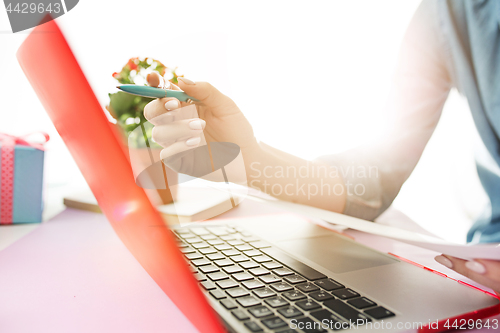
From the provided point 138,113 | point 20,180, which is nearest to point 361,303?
point 138,113

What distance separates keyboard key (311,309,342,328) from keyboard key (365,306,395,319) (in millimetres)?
25

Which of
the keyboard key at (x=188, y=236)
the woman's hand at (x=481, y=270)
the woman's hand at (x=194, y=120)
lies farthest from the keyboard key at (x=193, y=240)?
the woman's hand at (x=481, y=270)

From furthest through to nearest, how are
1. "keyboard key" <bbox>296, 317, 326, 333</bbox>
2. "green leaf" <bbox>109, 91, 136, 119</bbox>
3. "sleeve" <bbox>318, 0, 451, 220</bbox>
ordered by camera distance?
"sleeve" <bbox>318, 0, 451, 220</bbox>, "green leaf" <bbox>109, 91, 136, 119</bbox>, "keyboard key" <bbox>296, 317, 326, 333</bbox>

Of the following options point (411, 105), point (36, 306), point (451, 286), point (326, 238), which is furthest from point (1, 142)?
point (411, 105)

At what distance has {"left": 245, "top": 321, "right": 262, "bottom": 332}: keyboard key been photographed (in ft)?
0.57

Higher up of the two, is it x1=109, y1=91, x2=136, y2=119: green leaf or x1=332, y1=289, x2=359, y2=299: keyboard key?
x1=109, y1=91, x2=136, y2=119: green leaf

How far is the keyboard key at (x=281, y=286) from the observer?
225mm

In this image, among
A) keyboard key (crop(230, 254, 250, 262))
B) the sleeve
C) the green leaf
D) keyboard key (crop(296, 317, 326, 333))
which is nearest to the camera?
keyboard key (crop(296, 317, 326, 333))

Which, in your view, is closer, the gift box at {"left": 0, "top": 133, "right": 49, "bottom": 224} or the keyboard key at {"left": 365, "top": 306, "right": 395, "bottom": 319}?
the keyboard key at {"left": 365, "top": 306, "right": 395, "bottom": 319}

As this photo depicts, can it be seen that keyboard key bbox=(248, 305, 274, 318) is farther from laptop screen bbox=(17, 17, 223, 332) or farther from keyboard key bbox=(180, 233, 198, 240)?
keyboard key bbox=(180, 233, 198, 240)

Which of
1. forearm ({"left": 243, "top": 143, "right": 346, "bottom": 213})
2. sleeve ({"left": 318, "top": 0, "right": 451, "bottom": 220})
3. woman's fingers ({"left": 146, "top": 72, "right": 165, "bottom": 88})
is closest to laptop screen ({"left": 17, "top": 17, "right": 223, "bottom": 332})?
woman's fingers ({"left": 146, "top": 72, "right": 165, "bottom": 88})

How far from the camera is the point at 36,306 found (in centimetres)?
24

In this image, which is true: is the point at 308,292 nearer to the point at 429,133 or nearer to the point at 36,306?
the point at 36,306

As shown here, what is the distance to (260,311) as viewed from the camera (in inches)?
7.6
